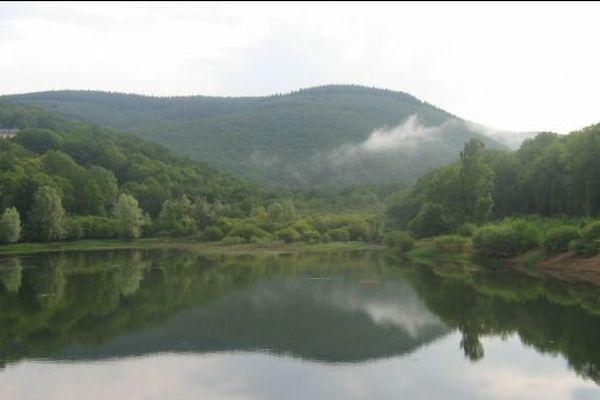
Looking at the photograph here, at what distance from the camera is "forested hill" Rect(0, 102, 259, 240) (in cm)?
10756

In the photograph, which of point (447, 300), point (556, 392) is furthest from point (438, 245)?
point (556, 392)

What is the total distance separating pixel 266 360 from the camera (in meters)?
26.9

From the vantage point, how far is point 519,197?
3223 inches

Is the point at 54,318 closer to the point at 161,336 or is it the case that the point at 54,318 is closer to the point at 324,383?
the point at 161,336

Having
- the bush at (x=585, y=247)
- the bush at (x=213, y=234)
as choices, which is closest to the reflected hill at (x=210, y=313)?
the bush at (x=585, y=247)

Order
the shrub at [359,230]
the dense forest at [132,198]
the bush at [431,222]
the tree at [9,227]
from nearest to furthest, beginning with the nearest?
the bush at [431,222] → the tree at [9,227] → the dense forest at [132,198] → the shrub at [359,230]

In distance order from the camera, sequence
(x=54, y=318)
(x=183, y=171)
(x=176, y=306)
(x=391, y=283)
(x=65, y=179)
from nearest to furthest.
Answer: (x=54, y=318), (x=176, y=306), (x=391, y=283), (x=65, y=179), (x=183, y=171)

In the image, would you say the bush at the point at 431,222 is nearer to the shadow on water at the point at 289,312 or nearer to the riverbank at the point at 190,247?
the riverbank at the point at 190,247

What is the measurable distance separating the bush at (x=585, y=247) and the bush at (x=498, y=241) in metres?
6.67

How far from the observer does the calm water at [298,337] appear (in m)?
23.3

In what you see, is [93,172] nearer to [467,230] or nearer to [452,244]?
[452,244]

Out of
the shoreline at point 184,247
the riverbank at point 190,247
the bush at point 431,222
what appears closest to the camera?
the bush at point 431,222

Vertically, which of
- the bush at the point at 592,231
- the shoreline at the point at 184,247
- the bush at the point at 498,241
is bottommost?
A: the shoreline at the point at 184,247

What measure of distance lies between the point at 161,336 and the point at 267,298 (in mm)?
12207
